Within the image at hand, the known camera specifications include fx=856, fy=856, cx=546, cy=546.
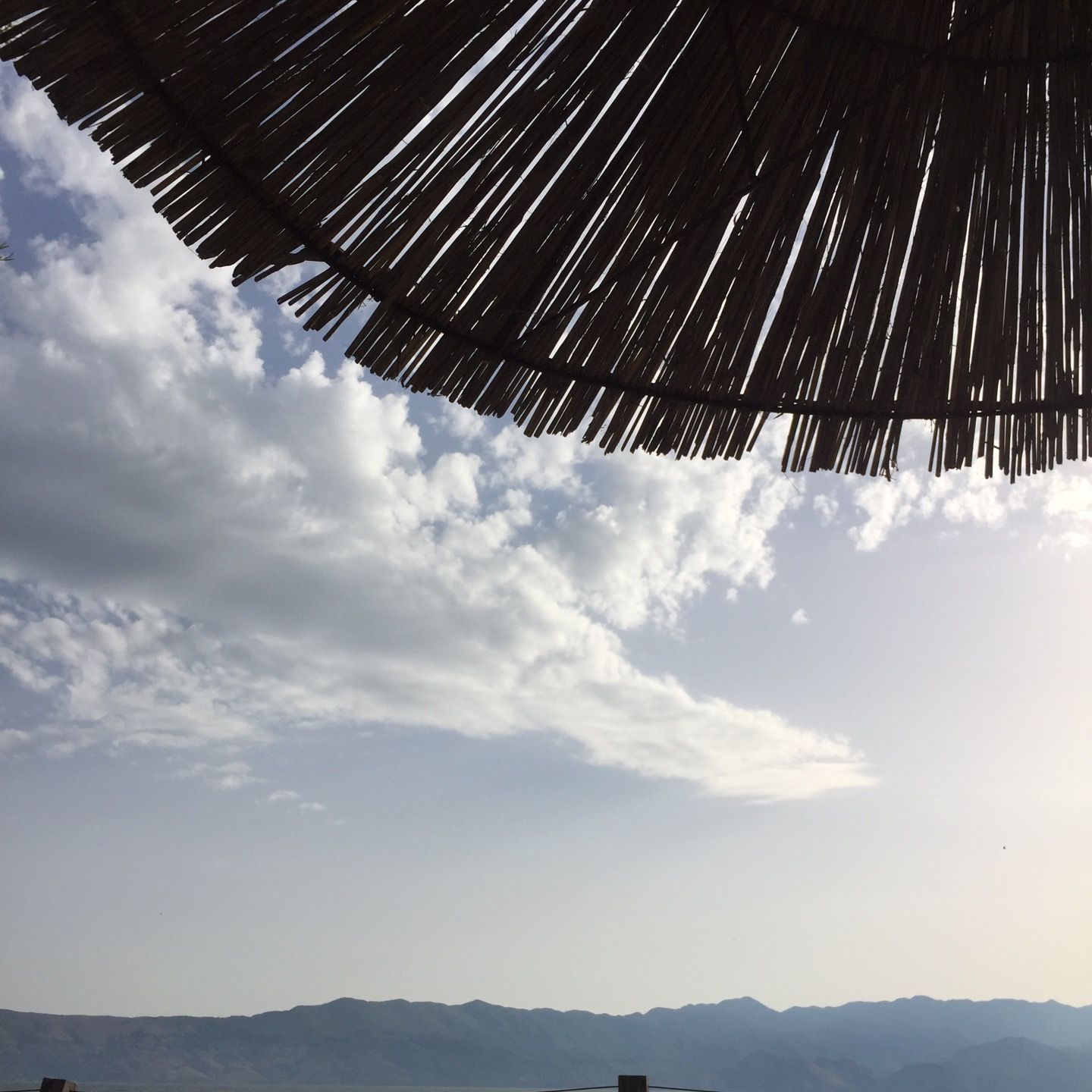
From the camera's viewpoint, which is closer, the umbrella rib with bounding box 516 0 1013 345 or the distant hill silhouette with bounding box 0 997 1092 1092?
the umbrella rib with bounding box 516 0 1013 345

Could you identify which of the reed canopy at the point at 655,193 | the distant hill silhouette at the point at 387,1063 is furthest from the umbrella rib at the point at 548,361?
the distant hill silhouette at the point at 387,1063

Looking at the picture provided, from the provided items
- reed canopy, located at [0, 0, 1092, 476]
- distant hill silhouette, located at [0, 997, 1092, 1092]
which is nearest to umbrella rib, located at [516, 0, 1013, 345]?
reed canopy, located at [0, 0, 1092, 476]

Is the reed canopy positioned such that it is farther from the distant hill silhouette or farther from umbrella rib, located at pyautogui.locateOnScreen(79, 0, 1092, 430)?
the distant hill silhouette

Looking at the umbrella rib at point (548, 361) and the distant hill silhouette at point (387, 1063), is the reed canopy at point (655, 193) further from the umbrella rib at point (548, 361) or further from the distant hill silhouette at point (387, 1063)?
the distant hill silhouette at point (387, 1063)

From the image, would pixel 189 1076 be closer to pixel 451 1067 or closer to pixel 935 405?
pixel 451 1067

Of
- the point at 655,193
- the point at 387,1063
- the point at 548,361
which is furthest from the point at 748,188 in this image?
the point at 387,1063

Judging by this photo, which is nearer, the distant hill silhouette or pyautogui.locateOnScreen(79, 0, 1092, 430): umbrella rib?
pyautogui.locateOnScreen(79, 0, 1092, 430): umbrella rib

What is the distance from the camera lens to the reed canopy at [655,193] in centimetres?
136

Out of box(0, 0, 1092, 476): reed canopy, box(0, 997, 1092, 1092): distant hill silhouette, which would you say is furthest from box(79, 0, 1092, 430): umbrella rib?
box(0, 997, 1092, 1092): distant hill silhouette

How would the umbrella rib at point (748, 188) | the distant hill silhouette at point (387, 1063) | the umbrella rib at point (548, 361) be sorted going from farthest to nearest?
the distant hill silhouette at point (387, 1063) < the umbrella rib at point (748, 188) < the umbrella rib at point (548, 361)

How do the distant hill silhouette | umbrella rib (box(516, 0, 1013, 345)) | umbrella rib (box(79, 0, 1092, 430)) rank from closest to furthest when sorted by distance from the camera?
umbrella rib (box(79, 0, 1092, 430)) < umbrella rib (box(516, 0, 1013, 345)) < the distant hill silhouette

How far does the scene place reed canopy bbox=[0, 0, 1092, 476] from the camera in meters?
1.36

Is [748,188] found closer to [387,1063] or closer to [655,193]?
[655,193]

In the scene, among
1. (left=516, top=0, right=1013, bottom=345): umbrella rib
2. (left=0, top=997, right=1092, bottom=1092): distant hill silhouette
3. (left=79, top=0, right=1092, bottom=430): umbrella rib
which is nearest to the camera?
(left=79, top=0, right=1092, bottom=430): umbrella rib
